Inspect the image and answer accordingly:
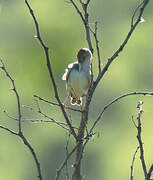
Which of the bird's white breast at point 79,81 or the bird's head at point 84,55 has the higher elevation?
the bird's head at point 84,55

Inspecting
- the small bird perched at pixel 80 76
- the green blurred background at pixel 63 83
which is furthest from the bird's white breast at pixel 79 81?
the green blurred background at pixel 63 83

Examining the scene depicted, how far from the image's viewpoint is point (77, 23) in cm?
2830

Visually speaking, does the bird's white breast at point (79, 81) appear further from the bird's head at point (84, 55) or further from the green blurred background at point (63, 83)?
the green blurred background at point (63, 83)

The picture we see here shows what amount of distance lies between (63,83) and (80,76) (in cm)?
1868

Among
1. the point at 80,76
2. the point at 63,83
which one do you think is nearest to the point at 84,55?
the point at 80,76

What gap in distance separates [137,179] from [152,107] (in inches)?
152

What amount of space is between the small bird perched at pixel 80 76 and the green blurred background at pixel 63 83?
42.6ft

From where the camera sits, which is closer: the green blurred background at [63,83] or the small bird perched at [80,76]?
the small bird perched at [80,76]

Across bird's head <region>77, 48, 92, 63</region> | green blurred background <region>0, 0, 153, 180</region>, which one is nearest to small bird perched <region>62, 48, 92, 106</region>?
bird's head <region>77, 48, 92, 63</region>

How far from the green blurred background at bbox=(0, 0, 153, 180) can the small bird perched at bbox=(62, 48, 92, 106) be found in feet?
42.6

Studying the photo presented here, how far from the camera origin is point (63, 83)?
2388cm

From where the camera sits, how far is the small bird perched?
5.16m

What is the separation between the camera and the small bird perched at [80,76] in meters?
5.16

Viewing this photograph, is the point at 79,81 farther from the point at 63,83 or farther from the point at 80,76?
the point at 63,83
